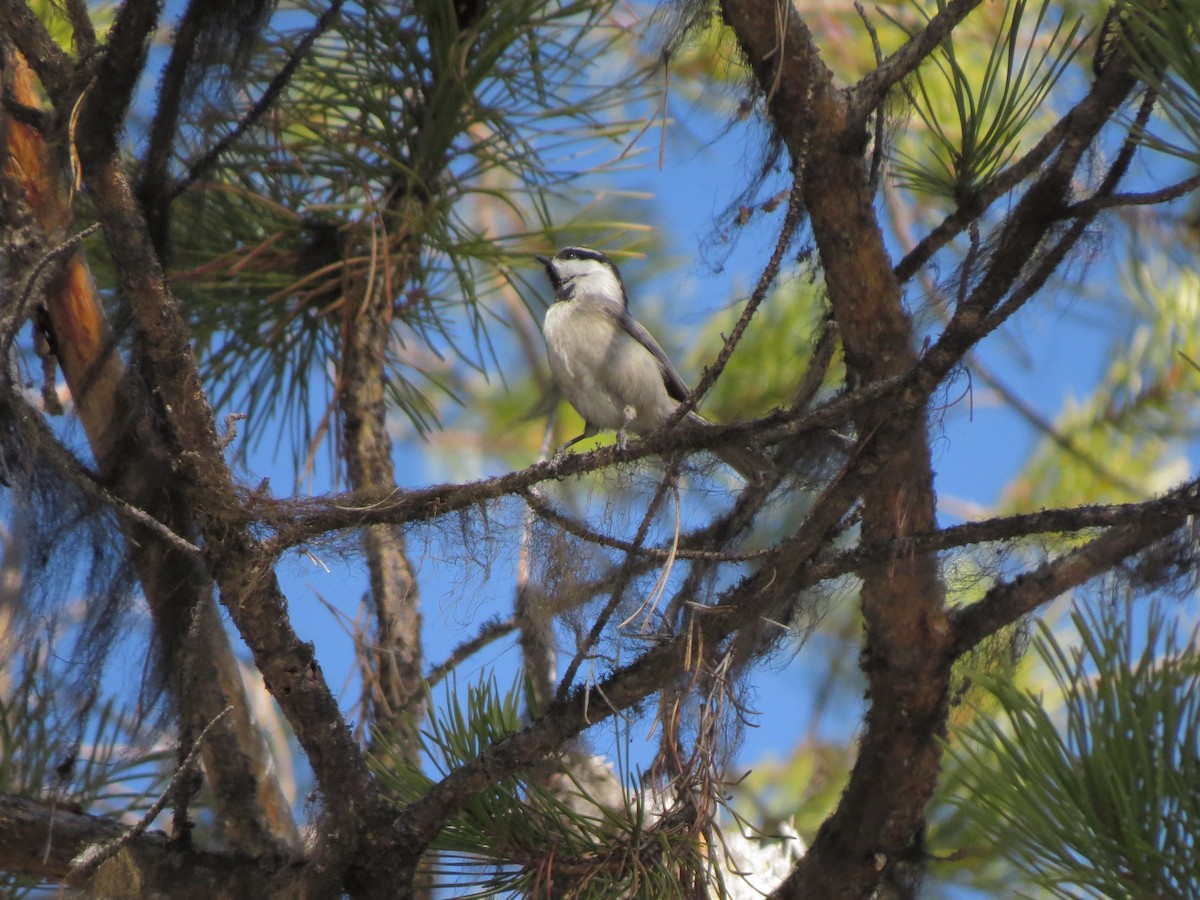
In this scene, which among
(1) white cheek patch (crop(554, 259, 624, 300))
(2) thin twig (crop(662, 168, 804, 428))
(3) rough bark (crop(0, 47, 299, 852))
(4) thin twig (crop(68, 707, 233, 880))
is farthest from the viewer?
(1) white cheek patch (crop(554, 259, 624, 300))

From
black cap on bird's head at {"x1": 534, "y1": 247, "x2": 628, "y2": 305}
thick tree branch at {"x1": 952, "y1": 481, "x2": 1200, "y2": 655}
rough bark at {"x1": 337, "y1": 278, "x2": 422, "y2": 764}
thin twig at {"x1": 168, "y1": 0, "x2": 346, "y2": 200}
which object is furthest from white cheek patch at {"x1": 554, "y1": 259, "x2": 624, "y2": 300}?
thick tree branch at {"x1": 952, "y1": 481, "x2": 1200, "y2": 655}

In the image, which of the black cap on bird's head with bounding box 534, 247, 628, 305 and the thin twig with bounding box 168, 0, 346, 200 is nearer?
the thin twig with bounding box 168, 0, 346, 200

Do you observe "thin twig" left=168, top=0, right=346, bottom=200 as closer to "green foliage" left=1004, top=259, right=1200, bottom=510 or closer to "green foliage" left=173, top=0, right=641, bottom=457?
"green foliage" left=173, top=0, right=641, bottom=457

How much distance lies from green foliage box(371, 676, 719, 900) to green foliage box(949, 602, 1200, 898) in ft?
1.67

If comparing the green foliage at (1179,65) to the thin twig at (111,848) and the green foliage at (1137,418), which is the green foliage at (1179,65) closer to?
the thin twig at (111,848)

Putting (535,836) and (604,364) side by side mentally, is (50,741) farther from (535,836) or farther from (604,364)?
(604,364)

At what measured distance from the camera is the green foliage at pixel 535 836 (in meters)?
1.56

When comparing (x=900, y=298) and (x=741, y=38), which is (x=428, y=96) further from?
(x=900, y=298)

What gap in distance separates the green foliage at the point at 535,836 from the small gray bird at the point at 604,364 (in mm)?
975

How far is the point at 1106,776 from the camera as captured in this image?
112 centimetres

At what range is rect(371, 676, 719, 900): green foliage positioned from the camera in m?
1.56

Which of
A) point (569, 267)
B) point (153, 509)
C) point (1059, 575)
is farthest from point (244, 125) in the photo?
point (1059, 575)

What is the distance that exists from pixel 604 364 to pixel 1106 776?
176 centimetres

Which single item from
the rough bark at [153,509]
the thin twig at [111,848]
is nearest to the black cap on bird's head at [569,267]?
the rough bark at [153,509]
